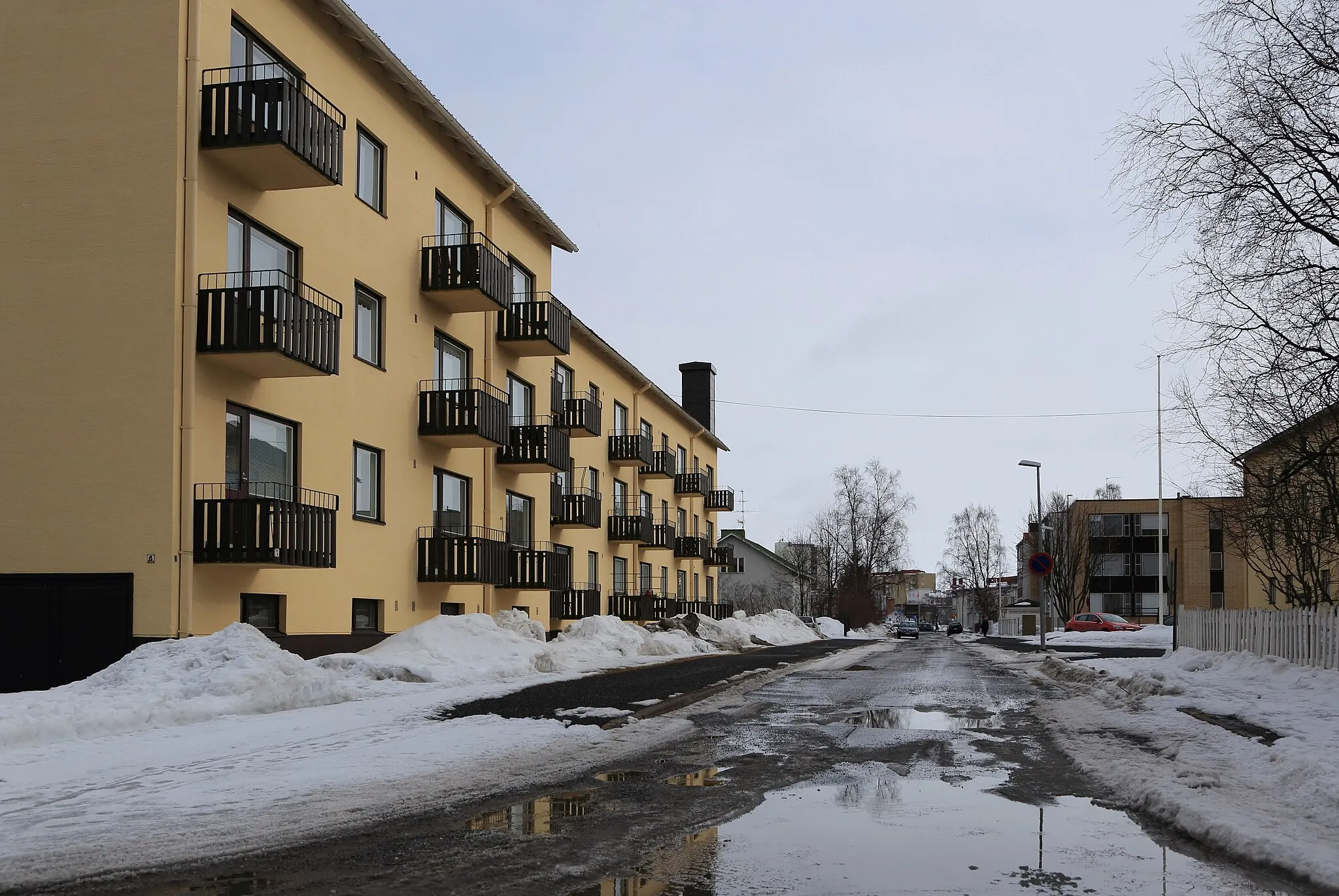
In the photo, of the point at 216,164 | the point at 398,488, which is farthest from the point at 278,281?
the point at 398,488

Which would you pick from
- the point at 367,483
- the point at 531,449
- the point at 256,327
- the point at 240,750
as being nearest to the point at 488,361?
the point at 531,449

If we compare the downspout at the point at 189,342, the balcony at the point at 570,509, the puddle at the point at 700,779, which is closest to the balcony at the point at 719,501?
the balcony at the point at 570,509

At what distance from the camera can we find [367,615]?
21.4 m

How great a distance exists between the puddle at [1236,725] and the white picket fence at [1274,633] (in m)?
4.37

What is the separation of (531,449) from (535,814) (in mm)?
21593

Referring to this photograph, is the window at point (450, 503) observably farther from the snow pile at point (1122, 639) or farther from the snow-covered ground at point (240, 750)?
the snow pile at point (1122, 639)

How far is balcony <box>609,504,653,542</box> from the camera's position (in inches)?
1596

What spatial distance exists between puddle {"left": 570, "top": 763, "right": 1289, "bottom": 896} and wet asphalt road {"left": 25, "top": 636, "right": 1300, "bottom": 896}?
0.02 meters

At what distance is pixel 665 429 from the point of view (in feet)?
163

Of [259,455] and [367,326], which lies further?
[367,326]

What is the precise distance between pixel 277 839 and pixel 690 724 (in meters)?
6.32

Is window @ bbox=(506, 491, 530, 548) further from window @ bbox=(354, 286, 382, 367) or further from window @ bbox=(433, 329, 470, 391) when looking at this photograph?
window @ bbox=(354, 286, 382, 367)

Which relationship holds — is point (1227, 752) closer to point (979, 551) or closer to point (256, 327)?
point (256, 327)

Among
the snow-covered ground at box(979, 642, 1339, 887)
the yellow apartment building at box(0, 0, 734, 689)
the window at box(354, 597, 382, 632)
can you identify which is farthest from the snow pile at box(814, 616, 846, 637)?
the snow-covered ground at box(979, 642, 1339, 887)
